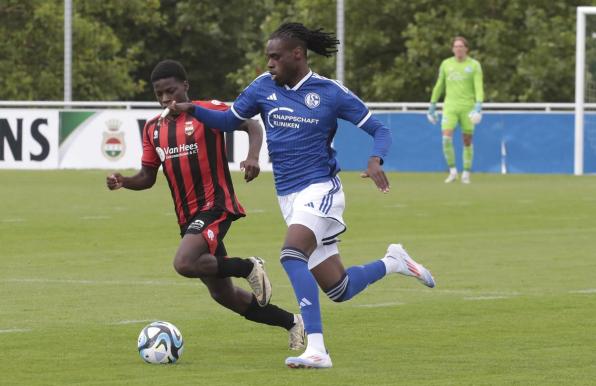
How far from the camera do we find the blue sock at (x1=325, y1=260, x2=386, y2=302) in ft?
33.6

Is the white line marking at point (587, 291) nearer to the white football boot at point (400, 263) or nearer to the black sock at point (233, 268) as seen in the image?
the white football boot at point (400, 263)

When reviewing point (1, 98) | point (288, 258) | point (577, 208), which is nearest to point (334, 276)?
point (288, 258)

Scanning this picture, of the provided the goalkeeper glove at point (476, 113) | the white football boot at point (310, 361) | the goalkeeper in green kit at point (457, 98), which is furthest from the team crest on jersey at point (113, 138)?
the white football boot at point (310, 361)

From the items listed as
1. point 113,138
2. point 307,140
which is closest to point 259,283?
point 307,140

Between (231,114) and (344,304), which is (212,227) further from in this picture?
(344,304)

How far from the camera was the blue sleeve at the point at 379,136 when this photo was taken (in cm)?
998

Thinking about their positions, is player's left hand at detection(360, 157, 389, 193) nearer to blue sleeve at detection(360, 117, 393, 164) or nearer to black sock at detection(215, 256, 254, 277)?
blue sleeve at detection(360, 117, 393, 164)

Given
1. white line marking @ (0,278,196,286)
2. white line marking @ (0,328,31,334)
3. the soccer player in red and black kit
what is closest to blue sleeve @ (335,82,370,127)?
the soccer player in red and black kit

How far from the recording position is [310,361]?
30.6 ft

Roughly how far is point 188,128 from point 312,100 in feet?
3.57

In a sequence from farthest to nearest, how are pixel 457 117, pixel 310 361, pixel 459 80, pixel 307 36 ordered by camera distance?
1. pixel 457 117
2. pixel 459 80
3. pixel 307 36
4. pixel 310 361

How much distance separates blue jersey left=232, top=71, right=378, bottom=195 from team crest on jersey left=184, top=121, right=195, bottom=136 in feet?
2.78

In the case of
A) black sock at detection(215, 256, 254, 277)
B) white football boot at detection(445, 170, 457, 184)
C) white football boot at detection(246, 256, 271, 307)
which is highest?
black sock at detection(215, 256, 254, 277)

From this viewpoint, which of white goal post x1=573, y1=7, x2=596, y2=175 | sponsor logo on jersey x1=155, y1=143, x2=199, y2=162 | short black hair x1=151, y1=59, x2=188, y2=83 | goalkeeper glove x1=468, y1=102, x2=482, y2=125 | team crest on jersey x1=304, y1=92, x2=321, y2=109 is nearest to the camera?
team crest on jersey x1=304, y1=92, x2=321, y2=109
